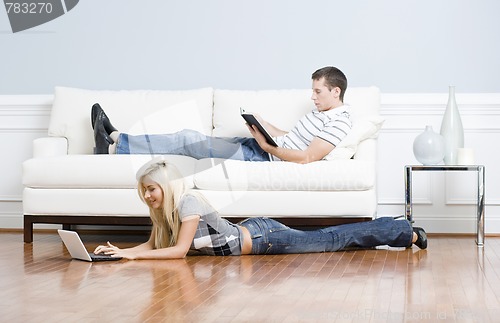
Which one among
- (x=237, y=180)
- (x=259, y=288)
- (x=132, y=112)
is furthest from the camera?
(x=132, y=112)

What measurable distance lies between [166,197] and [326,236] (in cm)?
82

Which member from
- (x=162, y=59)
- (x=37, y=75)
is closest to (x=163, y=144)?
(x=162, y=59)

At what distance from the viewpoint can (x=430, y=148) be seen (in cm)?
470

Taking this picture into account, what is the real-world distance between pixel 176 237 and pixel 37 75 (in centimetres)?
224

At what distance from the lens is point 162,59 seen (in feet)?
17.9

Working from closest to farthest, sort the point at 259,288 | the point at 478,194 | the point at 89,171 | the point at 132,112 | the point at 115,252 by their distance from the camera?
the point at 259,288 < the point at 115,252 < the point at 89,171 < the point at 478,194 < the point at 132,112

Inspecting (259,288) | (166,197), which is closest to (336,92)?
(166,197)

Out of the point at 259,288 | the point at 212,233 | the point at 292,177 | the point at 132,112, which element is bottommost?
the point at 259,288

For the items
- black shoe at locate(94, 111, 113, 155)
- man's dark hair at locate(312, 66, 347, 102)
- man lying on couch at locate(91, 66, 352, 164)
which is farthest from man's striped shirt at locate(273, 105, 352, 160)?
black shoe at locate(94, 111, 113, 155)

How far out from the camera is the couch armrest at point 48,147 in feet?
16.1

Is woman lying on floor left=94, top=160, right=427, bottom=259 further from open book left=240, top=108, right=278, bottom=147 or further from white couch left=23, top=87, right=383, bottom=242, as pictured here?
open book left=240, top=108, right=278, bottom=147

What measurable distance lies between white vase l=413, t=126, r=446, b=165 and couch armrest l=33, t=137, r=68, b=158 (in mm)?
2051

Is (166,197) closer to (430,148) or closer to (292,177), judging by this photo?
(292,177)

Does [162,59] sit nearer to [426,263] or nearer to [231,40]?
[231,40]
